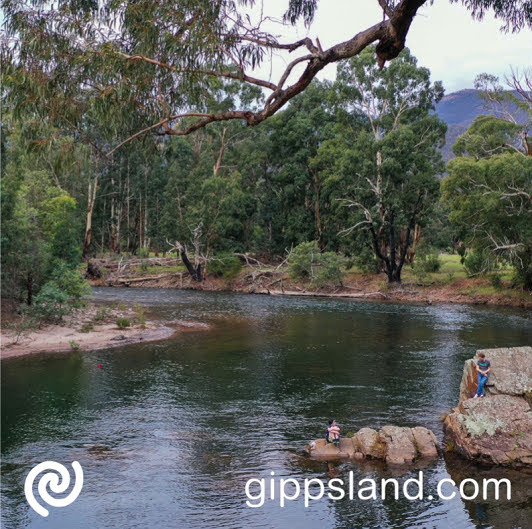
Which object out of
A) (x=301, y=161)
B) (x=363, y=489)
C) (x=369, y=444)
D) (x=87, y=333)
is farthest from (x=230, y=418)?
(x=301, y=161)

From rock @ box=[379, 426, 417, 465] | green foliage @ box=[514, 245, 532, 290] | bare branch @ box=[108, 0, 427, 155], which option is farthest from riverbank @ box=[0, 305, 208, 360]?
green foliage @ box=[514, 245, 532, 290]

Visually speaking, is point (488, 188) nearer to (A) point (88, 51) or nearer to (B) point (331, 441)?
(B) point (331, 441)

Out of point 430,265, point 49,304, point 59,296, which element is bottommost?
point 49,304

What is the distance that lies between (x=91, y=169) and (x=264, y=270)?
22.4 m

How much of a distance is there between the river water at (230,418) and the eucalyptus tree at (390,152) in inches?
782

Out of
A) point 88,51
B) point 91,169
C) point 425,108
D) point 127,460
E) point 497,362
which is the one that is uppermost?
point 425,108

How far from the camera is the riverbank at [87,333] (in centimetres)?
2359

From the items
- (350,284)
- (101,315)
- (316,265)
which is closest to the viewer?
(101,315)

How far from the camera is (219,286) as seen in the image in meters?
53.9

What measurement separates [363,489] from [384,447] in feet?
5.48

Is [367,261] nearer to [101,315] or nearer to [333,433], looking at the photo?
[101,315]

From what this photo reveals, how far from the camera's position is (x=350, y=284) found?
167ft

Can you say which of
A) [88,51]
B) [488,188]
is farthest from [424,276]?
[88,51]

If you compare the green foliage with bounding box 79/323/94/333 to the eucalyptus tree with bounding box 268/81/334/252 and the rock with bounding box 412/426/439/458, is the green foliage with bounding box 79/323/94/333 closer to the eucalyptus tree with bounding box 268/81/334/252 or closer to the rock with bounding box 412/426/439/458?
the rock with bounding box 412/426/439/458
